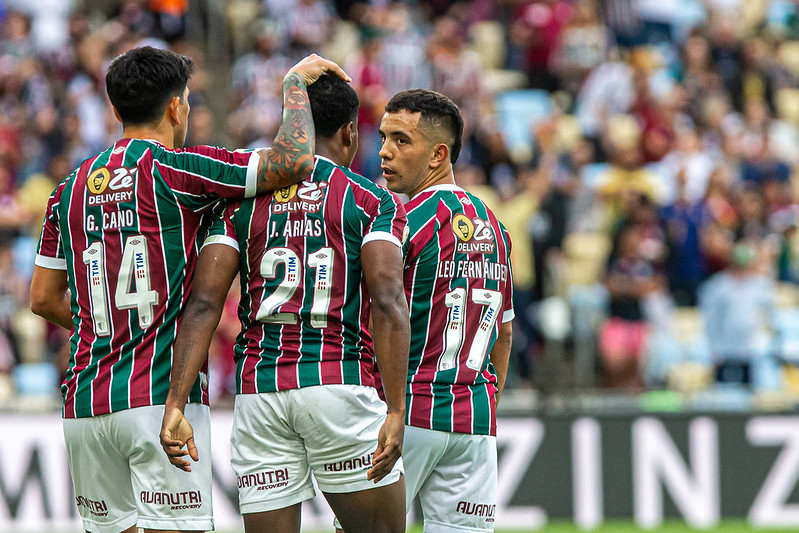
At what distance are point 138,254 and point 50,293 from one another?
1.87ft

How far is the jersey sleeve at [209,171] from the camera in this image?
450 cm

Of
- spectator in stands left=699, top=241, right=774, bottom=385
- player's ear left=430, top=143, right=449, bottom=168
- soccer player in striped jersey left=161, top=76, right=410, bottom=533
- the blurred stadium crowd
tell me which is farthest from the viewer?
spectator in stands left=699, top=241, right=774, bottom=385

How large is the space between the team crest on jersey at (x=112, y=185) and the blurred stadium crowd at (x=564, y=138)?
18.4 ft

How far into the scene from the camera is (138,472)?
4.53m

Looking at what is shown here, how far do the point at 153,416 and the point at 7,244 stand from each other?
740cm

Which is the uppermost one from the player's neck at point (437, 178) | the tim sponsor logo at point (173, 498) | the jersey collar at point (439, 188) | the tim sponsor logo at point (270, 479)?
the player's neck at point (437, 178)

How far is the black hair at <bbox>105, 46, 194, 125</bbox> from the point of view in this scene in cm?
455

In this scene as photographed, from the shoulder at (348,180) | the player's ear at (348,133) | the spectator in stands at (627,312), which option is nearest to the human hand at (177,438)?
the shoulder at (348,180)

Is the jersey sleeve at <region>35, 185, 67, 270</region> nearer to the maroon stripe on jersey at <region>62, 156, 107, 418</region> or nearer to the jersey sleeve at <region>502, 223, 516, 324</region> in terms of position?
the maroon stripe on jersey at <region>62, 156, 107, 418</region>

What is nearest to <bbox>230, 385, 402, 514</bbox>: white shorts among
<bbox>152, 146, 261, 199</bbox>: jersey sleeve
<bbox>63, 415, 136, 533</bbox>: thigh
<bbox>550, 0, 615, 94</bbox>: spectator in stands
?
<bbox>63, 415, 136, 533</bbox>: thigh

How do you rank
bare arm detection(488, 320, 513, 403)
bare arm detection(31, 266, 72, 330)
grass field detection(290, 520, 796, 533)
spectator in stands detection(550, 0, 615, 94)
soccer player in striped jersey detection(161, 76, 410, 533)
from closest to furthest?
1. soccer player in striped jersey detection(161, 76, 410, 533)
2. bare arm detection(31, 266, 72, 330)
3. bare arm detection(488, 320, 513, 403)
4. grass field detection(290, 520, 796, 533)
5. spectator in stands detection(550, 0, 615, 94)

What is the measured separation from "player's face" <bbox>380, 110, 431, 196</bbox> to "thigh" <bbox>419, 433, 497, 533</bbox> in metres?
1.14

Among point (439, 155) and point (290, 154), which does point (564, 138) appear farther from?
point (290, 154)

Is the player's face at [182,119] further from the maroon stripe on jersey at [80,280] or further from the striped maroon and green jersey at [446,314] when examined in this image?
the striped maroon and green jersey at [446,314]
